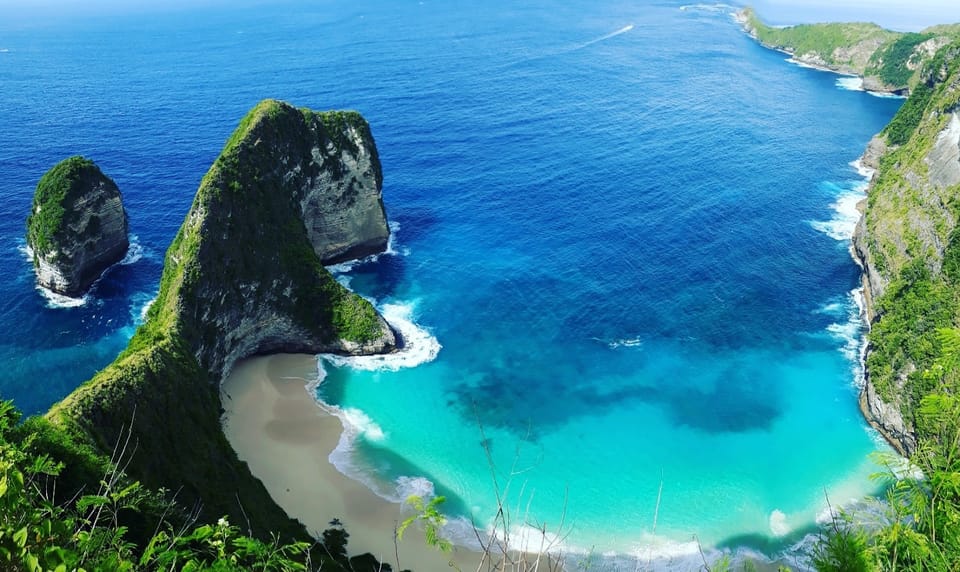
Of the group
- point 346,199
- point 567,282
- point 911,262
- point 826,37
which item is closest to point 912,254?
point 911,262

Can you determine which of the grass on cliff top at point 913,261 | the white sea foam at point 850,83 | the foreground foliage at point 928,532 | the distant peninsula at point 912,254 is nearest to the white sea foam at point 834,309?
the distant peninsula at point 912,254

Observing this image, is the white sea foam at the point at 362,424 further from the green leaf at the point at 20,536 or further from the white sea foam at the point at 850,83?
the white sea foam at the point at 850,83

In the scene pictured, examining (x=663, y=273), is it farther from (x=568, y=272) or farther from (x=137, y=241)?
(x=137, y=241)

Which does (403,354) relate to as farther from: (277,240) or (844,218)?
(844,218)

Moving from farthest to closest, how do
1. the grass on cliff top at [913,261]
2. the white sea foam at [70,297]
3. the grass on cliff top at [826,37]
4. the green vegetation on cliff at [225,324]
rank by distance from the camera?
1. the grass on cliff top at [826,37]
2. the white sea foam at [70,297]
3. the grass on cliff top at [913,261]
4. the green vegetation on cliff at [225,324]

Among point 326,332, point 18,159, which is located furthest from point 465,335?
point 18,159
